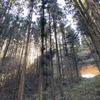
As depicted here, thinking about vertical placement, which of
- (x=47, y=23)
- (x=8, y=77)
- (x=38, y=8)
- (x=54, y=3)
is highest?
(x=54, y=3)

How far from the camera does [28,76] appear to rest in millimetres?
27719

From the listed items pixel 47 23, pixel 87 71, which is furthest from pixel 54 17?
pixel 87 71

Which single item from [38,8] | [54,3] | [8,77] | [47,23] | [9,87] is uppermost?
[54,3]

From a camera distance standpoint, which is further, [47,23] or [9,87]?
[9,87]

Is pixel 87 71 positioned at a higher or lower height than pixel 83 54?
lower

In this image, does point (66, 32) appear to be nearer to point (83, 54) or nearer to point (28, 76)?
point (28, 76)

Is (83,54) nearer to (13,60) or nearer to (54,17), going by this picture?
(13,60)

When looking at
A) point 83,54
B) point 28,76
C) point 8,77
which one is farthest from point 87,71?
point 8,77

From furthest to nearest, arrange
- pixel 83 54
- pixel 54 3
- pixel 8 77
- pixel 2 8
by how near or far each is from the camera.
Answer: pixel 83 54, pixel 8 77, pixel 54 3, pixel 2 8

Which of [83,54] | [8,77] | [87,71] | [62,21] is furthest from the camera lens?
[87,71]

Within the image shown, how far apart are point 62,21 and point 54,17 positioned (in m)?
1.99

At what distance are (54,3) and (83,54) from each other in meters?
23.2

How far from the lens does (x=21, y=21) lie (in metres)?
20.2

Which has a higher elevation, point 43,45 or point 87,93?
point 43,45
